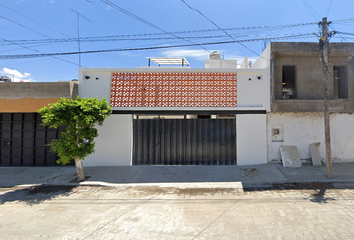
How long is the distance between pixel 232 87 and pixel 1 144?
11.7 m

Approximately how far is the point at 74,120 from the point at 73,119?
0.15 metres

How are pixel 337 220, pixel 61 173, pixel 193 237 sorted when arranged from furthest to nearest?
pixel 61 173
pixel 337 220
pixel 193 237

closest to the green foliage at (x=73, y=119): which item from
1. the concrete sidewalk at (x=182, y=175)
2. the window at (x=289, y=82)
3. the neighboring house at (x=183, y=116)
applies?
the concrete sidewalk at (x=182, y=175)

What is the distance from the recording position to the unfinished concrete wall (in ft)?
29.5

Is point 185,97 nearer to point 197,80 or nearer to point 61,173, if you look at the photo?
point 197,80

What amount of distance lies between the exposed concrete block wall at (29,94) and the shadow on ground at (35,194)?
368 centimetres

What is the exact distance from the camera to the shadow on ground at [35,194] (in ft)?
19.6

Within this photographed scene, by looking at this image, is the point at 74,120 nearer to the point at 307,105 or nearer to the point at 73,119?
the point at 73,119

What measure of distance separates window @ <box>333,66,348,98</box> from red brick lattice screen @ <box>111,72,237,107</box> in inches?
207

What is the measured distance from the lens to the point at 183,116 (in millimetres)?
9398

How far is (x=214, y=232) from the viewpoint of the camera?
3.93m

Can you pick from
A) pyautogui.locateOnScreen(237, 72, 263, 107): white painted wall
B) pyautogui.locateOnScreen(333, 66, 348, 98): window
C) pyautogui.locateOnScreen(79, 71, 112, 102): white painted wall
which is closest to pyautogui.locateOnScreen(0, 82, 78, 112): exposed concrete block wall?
pyautogui.locateOnScreen(79, 71, 112, 102): white painted wall

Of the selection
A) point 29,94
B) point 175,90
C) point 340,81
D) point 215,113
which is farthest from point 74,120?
point 340,81

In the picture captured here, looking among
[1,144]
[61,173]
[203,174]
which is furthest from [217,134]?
[1,144]
